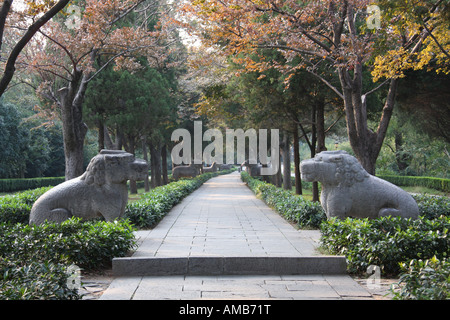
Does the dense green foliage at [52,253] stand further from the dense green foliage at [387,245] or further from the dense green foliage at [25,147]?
the dense green foliage at [25,147]

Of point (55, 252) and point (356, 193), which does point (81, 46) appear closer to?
point (55, 252)

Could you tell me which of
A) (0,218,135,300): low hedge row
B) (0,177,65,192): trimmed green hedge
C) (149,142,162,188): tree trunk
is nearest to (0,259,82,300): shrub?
(0,218,135,300): low hedge row

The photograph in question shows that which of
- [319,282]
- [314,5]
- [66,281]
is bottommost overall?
[319,282]

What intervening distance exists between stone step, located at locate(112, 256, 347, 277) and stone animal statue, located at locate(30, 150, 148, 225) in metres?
1.79

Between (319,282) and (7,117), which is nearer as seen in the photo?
(319,282)

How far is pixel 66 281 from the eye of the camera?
412cm

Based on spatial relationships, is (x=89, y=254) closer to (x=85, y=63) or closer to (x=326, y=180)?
(x=326, y=180)

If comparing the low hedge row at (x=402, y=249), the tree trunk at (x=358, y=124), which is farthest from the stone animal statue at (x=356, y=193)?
the tree trunk at (x=358, y=124)

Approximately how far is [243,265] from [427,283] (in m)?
2.35

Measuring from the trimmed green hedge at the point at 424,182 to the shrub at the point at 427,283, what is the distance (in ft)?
73.2

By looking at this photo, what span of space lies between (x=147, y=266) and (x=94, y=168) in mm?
2222

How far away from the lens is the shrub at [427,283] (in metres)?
3.42

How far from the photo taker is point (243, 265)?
5.39 meters

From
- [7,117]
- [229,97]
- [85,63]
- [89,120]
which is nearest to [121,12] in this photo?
[85,63]
